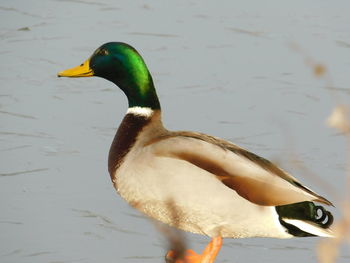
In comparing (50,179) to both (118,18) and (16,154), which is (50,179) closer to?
(16,154)

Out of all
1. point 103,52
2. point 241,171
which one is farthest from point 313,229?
point 103,52

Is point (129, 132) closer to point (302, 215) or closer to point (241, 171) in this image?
point (241, 171)

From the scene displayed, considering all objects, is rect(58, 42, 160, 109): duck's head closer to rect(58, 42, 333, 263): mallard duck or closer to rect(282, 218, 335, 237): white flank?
rect(58, 42, 333, 263): mallard duck

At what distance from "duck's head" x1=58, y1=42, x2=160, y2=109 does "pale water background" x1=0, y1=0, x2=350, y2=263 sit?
52cm

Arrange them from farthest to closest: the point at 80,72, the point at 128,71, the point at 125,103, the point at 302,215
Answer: the point at 125,103 → the point at 80,72 → the point at 128,71 → the point at 302,215

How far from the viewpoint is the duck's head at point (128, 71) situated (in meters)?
3.88

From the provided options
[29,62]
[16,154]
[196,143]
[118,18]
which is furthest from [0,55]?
[196,143]

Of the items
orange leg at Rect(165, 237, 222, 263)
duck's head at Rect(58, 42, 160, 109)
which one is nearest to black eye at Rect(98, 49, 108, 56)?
duck's head at Rect(58, 42, 160, 109)

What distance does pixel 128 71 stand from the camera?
12.8 feet

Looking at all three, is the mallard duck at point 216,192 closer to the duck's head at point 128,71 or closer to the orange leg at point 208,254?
the orange leg at point 208,254

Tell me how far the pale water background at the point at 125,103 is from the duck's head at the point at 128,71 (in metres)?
0.52

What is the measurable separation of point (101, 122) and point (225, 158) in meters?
1.64

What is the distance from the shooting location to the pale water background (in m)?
3.60

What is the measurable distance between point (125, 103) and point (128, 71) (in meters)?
1.27
